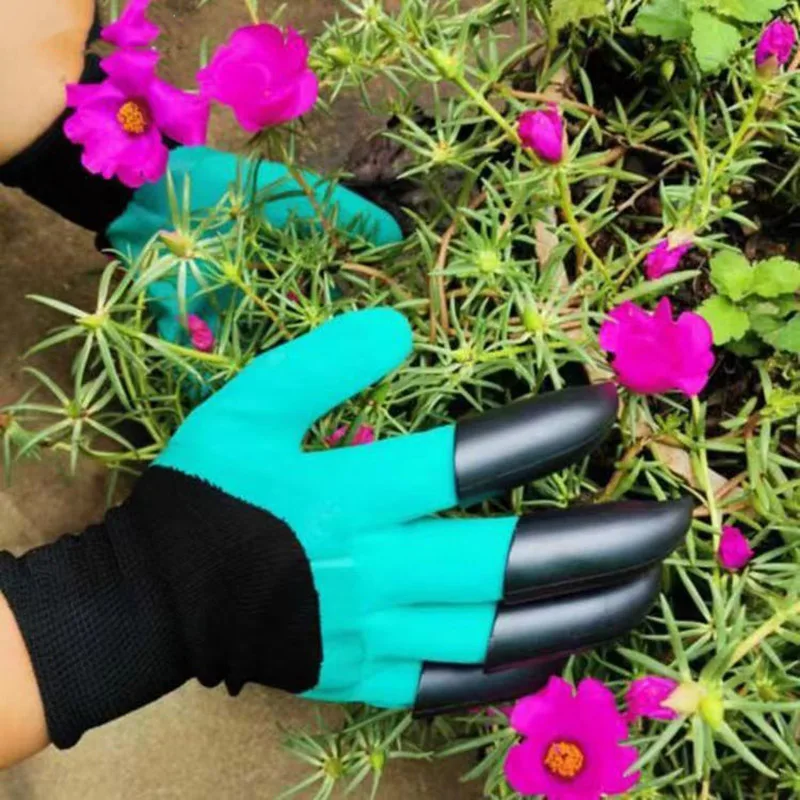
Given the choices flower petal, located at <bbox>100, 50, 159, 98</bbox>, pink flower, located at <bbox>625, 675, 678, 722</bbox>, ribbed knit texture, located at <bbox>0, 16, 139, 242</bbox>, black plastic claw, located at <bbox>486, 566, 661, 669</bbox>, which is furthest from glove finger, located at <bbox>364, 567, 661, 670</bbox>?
ribbed knit texture, located at <bbox>0, 16, 139, 242</bbox>

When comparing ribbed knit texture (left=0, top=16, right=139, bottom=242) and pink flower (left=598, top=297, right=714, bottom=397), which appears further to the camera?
ribbed knit texture (left=0, top=16, right=139, bottom=242)

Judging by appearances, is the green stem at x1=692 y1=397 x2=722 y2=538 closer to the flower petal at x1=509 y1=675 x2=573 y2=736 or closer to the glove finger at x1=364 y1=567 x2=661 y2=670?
the glove finger at x1=364 y1=567 x2=661 y2=670

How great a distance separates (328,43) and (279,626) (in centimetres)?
49

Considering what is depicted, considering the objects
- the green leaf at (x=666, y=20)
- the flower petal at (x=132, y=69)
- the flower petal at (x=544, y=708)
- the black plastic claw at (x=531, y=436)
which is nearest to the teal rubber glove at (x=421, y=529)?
the black plastic claw at (x=531, y=436)

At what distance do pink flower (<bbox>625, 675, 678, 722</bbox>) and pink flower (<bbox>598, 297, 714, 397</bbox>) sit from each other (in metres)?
0.19

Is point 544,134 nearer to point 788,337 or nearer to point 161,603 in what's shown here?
point 788,337

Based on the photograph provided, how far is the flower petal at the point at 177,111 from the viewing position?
0.73m

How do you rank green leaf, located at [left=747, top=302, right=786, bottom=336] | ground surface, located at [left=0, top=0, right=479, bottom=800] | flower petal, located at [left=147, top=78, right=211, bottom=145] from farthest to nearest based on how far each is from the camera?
1. ground surface, located at [left=0, top=0, right=479, bottom=800]
2. green leaf, located at [left=747, top=302, right=786, bottom=336]
3. flower petal, located at [left=147, top=78, right=211, bottom=145]

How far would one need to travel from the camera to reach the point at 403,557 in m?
0.76

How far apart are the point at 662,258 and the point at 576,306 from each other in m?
0.08

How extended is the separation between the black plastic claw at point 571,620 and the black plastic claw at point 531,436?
12 centimetres

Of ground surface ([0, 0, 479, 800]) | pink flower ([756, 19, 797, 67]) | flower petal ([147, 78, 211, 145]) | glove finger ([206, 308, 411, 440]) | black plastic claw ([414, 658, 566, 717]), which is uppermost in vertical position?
flower petal ([147, 78, 211, 145])

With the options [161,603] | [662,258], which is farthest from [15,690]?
[662,258]

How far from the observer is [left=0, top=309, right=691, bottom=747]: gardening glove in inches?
28.6
